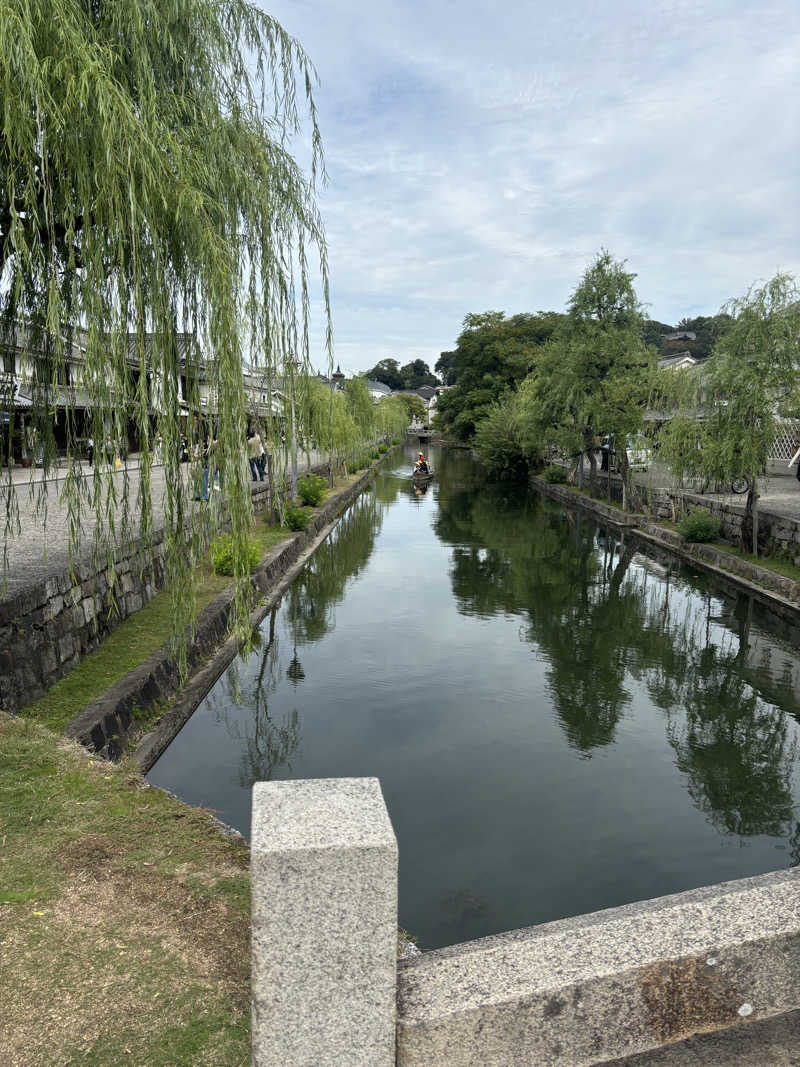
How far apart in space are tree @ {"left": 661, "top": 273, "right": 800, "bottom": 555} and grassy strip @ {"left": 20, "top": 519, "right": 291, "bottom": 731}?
1055cm

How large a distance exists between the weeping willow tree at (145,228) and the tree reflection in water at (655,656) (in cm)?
543

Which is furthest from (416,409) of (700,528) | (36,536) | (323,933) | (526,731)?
(323,933)

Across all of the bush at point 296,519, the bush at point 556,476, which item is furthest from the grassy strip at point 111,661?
the bush at point 556,476

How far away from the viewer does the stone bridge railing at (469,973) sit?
200 cm

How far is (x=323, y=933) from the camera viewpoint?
2.02 metres

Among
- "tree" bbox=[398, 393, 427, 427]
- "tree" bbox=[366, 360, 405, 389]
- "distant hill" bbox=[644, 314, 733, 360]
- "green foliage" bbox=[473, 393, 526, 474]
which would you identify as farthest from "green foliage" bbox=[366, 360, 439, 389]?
"green foliage" bbox=[473, 393, 526, 474]

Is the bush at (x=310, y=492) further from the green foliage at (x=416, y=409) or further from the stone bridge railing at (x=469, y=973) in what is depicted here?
the green foliage at (x=416, y=409)

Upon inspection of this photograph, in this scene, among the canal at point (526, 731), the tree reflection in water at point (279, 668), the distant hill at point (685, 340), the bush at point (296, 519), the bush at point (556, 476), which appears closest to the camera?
the canal at point (526, 731)

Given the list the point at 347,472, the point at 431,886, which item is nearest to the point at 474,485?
the point at 347,472

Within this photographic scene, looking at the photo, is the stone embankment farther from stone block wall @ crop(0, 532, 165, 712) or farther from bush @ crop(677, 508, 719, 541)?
stone block wall @ crop(0, 532, 165, 712)

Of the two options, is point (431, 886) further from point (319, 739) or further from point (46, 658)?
point (46, 658)

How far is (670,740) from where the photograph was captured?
8.52 m

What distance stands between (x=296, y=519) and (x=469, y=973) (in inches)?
625

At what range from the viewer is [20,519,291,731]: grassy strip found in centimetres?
633
